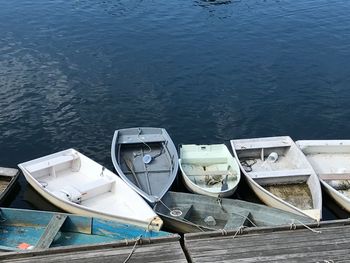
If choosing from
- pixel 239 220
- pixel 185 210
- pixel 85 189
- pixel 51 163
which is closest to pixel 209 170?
pixel 185 210

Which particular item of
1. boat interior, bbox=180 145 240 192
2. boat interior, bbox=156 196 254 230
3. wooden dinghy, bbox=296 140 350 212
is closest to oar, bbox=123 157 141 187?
boat interior, bbox=156 196 254 230

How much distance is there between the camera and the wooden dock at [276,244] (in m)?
13.1

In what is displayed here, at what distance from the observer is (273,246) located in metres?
13.6

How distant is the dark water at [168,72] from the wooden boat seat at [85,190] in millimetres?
3372

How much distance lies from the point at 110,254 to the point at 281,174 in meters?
10.1

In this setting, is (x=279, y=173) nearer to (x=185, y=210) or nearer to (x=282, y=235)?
(x=185, y=210)

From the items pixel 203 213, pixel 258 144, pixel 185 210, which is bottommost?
pixel 203 213

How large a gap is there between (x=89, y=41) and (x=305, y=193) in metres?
22.3

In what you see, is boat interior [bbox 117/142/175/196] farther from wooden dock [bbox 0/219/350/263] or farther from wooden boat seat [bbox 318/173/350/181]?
wooden boat seat [bbox 318/173/350/181]

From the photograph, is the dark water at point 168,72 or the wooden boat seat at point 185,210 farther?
the dark water at point 168,72

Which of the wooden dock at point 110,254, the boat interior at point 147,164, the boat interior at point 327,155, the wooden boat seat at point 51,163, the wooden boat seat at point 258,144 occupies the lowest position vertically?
the boat interior at point 327,155

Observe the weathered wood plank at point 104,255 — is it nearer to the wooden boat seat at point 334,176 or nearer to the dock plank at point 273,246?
the dock plank at point 273,246

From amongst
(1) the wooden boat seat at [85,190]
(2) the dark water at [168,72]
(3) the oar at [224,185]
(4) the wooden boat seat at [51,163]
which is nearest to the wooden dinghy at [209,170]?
(3) the oar at [224,185]

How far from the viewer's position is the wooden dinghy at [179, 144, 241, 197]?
65.6ft
